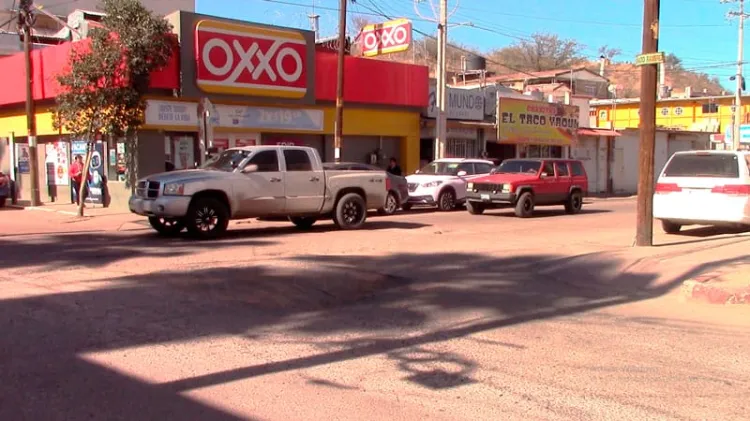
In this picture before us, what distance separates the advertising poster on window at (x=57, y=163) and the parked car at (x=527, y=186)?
43.5ft

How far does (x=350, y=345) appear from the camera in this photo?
6512 millimetres

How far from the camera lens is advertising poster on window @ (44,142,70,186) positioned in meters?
23.7

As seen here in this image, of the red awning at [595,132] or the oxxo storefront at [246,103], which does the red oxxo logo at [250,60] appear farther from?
the red awning at [595,132]

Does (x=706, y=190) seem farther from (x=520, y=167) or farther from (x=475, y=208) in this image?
(x=475, y=208)

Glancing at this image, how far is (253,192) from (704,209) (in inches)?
348

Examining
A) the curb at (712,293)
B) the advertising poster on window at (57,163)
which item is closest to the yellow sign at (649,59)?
the curb at (712,293)

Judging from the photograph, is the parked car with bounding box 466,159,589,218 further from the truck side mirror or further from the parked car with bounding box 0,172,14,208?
the parked car with bounding box 0,172,14,208

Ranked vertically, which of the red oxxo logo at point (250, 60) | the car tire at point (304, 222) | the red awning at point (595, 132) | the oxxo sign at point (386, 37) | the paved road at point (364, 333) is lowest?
the paved road at point (364, 333)

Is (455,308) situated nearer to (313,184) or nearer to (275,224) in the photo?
(313,184)

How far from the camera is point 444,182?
2248cm

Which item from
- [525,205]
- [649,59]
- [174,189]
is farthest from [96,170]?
[649,59]

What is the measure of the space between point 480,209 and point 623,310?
1327 centimetres

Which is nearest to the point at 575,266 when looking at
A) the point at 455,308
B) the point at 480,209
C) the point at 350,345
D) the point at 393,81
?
the point at 455,308

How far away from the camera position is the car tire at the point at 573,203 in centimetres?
2209
